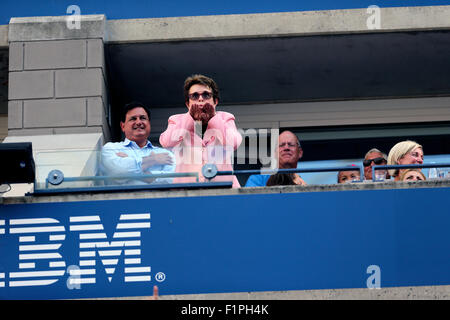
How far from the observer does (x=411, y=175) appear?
7.63 m

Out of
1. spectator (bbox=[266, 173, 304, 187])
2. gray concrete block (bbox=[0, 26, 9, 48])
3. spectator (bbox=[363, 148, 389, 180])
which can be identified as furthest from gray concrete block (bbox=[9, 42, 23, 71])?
spectator (bbox=[363, 148, 389, 180])

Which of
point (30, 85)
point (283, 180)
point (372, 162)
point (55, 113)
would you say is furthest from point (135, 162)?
point (30, 85)

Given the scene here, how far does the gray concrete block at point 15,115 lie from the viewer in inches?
394

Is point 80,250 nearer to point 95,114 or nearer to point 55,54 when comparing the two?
point 95,114

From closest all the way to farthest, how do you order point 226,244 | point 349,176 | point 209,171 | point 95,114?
point 226,244 < point 209,171 < point 349,176 < point 95,114

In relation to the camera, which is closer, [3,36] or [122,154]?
[122,154]

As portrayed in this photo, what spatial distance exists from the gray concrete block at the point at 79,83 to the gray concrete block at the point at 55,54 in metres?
0.09

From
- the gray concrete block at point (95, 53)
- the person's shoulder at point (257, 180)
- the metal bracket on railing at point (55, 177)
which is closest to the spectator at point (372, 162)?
the person's shoulder at point (257, 180)

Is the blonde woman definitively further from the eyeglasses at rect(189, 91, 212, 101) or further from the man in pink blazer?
the eyeglasses at rect(189, 91, 212, 101)

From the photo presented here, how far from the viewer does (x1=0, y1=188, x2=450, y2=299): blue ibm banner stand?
7.18 m

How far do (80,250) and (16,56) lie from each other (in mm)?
3626

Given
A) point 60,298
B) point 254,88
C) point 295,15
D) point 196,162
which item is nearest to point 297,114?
point 254,88

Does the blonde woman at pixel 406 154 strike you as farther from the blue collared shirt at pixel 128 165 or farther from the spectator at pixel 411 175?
the blue collared shirt at pixel 128 165

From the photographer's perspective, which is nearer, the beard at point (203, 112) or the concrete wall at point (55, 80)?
the beard at point (203, 112)
